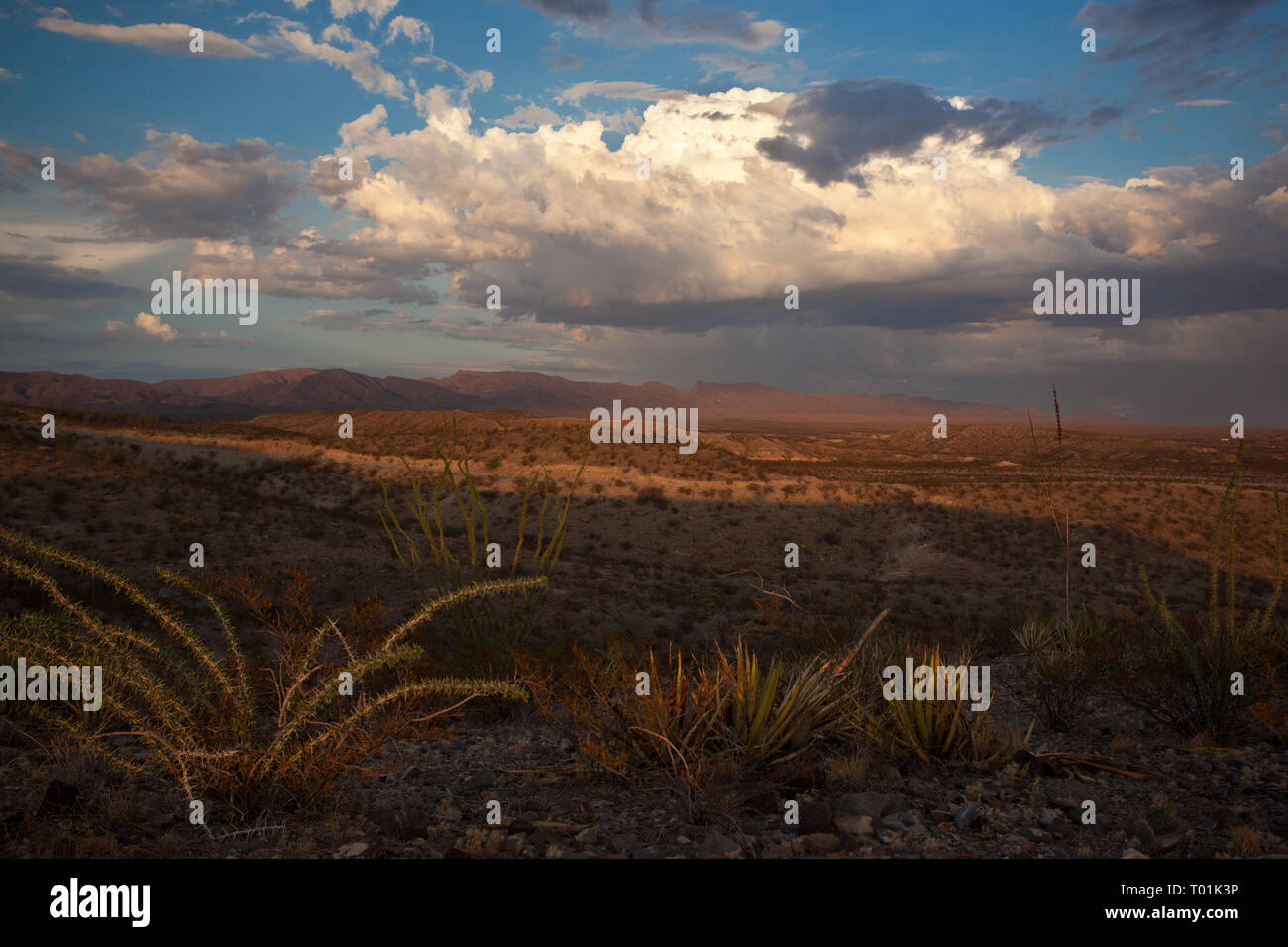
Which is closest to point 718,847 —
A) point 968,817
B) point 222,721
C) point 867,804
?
point 867,804

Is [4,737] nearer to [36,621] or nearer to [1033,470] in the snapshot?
[36,621]

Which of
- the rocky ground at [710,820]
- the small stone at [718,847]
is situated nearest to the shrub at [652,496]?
the rocky ground at [710,820]

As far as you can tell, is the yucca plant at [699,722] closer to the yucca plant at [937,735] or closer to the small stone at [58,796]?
the yucca plant at [937,735]

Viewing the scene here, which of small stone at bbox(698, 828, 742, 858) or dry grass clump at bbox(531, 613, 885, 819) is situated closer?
small stone at bbox(698, 828, 742, 858)

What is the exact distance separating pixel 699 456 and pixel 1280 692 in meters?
38.4

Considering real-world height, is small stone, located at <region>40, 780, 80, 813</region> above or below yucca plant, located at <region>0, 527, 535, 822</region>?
below

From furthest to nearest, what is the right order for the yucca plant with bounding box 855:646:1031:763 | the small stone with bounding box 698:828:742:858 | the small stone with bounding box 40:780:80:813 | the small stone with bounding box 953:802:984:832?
the yucca plant with bounding box 855:646:1031:763, the small stone with bounding box 953:802:984:832, the small stone with bounding box 40:780:80:813, the small stone with bounding box 698:828:742:858

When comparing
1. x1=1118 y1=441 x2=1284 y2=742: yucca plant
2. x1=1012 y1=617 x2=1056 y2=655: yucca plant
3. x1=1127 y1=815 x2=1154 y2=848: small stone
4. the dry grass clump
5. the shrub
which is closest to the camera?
x1=1127 y1=815 x2=1154 y2=848: small stone

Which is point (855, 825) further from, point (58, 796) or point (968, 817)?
point (58, 796)

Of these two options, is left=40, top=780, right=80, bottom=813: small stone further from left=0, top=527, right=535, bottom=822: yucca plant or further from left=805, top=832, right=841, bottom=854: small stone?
left=805, top=832, right=841, bottom=854: small stone

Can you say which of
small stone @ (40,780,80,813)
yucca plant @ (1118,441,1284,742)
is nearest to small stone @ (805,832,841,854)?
yucca plant @ (1118,441,1284,742)

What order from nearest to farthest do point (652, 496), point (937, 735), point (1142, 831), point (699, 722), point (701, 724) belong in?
1. point (1142, 831)
2. point (699, 722)
3. point (701, 724)
4. point (937, 735)
5. point (652, 496)

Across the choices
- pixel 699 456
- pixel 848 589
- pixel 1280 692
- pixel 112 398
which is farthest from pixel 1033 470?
pixel 112 398

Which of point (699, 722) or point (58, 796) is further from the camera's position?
point (699, 722)
